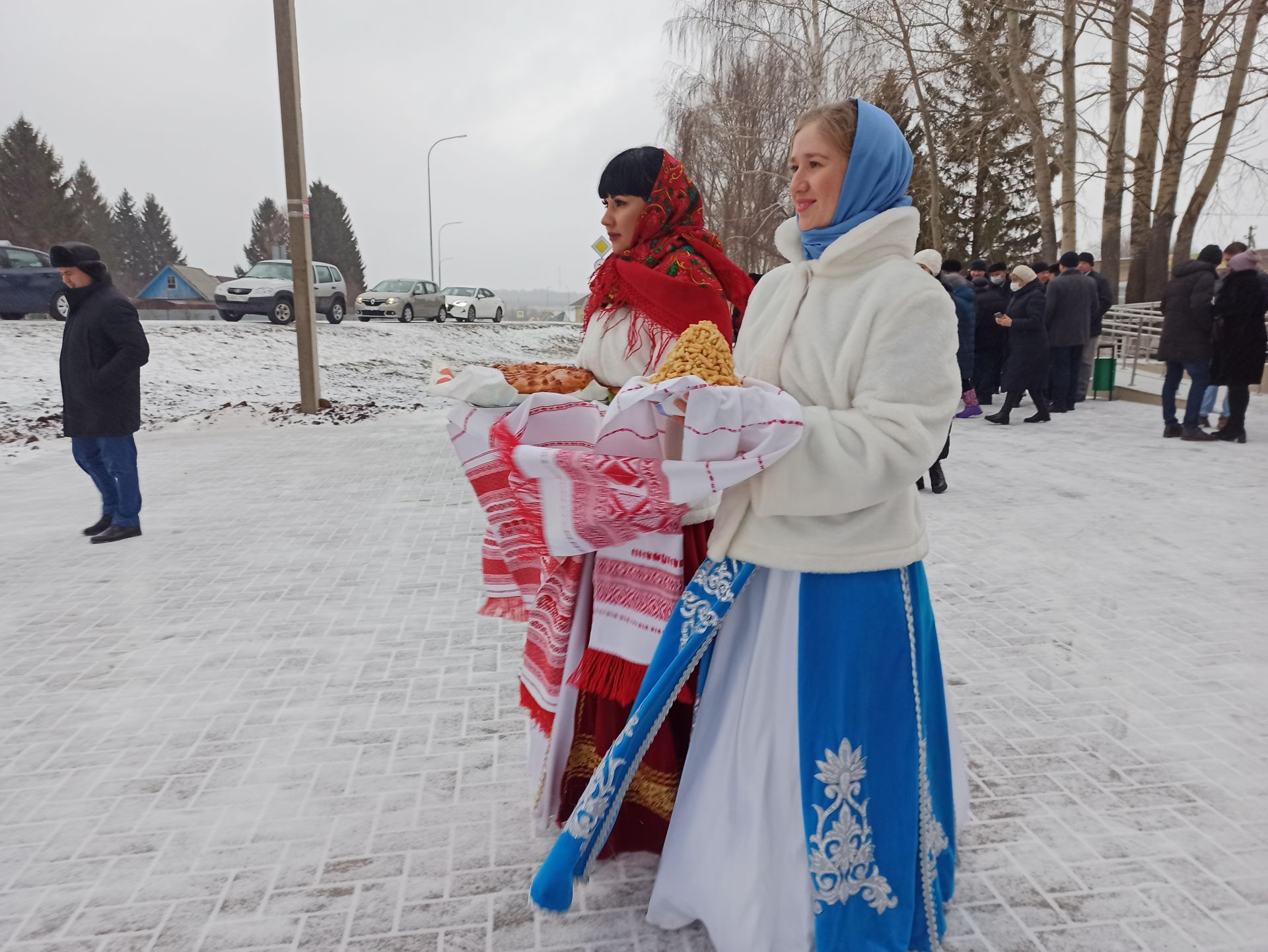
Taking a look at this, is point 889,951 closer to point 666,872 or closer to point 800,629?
point 666,872

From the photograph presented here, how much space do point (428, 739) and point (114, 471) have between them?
3722 mm

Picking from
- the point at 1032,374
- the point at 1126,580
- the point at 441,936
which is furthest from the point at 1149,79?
the point at 441,936

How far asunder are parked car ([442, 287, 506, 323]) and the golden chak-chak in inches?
1024

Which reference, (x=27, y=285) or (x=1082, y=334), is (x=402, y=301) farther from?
(x=1082, y=334)

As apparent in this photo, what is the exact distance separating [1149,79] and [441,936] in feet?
57.9

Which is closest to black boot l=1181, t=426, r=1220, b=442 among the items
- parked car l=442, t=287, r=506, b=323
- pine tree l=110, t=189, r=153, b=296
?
parked car l=442, t=287, r=506, b=323

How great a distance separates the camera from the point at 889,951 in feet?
6.12

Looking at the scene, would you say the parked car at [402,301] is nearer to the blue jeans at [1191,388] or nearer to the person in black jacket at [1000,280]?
the person in black jacket at [1000,280]

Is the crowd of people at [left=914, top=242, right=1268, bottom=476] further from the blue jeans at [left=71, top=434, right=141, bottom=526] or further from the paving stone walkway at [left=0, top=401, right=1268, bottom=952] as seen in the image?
the blue jeans at [left=71, top=434, right=141, bottom=526]

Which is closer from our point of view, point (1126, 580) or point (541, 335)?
point (1126, 580)

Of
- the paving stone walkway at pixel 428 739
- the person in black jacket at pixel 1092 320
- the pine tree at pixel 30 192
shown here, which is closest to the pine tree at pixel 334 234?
the pine tree at pixel 30 192

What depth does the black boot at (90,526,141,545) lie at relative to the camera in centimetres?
556

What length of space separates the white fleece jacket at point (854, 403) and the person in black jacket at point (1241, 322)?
8.14 m

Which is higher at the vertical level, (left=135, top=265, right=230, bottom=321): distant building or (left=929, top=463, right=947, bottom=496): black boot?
(left=135, top=265, right=230, bottom=321): distant building
